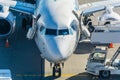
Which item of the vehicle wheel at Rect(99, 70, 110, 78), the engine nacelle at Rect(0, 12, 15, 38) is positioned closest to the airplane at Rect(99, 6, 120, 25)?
the vehicle wheel at Rect(99, 70, 110, 78)

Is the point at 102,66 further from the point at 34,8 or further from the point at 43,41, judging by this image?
the point at 34,8

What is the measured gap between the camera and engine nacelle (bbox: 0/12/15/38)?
31.8 m

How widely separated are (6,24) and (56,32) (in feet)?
21.0

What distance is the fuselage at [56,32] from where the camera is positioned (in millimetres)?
26141

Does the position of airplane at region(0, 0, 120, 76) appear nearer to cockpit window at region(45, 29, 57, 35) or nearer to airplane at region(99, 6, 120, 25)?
cockpit window at region(45, 29, 57, 35)

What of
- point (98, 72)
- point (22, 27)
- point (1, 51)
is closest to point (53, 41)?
point (98, 72)

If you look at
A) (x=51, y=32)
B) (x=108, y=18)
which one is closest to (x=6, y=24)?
(x=51, y=32)

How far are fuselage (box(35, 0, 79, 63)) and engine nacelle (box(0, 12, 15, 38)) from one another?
11.0 ft

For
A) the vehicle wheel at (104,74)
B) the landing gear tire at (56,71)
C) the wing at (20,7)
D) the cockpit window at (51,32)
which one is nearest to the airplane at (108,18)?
the wing at (20,7)

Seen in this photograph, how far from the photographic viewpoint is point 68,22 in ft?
89.6

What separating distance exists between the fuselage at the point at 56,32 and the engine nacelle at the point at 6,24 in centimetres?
335

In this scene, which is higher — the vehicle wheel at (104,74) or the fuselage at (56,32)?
the fuselage at (56,32)

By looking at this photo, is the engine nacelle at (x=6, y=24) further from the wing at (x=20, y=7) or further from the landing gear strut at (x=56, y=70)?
the landing gear strut at (x=56, y=70)

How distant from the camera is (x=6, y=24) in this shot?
3219 centimetres
